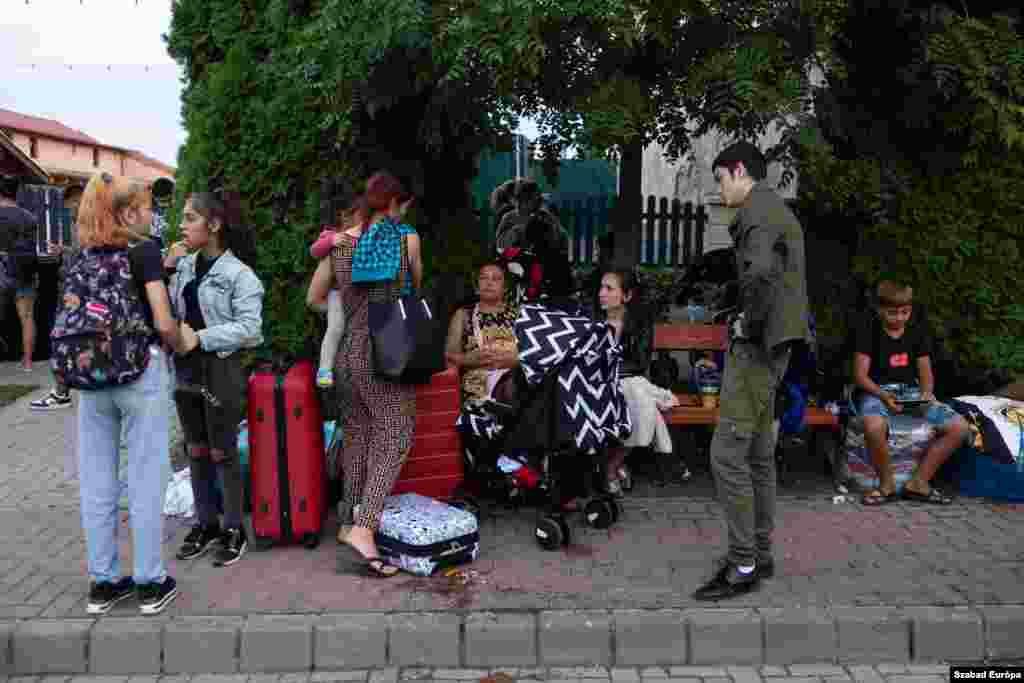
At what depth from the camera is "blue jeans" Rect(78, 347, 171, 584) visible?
4133 millimetres

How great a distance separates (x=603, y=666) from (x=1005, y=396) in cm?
353

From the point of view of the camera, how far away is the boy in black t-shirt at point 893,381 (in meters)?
5.74

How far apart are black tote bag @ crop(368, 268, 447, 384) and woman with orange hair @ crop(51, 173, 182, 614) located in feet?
3.10

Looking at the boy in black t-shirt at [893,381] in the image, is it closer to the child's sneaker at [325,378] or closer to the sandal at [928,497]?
the sandal at [928,497]

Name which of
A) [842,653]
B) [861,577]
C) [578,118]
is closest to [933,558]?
[861,577]

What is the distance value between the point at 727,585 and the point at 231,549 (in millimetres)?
2457

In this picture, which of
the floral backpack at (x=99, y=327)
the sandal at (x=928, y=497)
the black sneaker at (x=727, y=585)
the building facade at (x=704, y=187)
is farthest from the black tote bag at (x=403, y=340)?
the building facade at (x=704, y=187)

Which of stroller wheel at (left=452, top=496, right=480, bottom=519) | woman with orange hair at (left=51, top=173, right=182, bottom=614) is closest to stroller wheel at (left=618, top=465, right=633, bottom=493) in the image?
stroller wheel at (left=452, top=496, right=480, bottom=519)

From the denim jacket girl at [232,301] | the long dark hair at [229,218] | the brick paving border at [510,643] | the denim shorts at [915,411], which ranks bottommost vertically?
the brick paving border at [510,643]

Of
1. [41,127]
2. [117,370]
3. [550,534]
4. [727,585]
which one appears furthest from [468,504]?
[41,127]

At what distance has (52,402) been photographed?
334 inches

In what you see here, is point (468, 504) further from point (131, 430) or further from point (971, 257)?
point (971, 257)

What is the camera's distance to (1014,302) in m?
6.24

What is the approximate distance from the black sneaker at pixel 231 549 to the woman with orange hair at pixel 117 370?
45 cm
